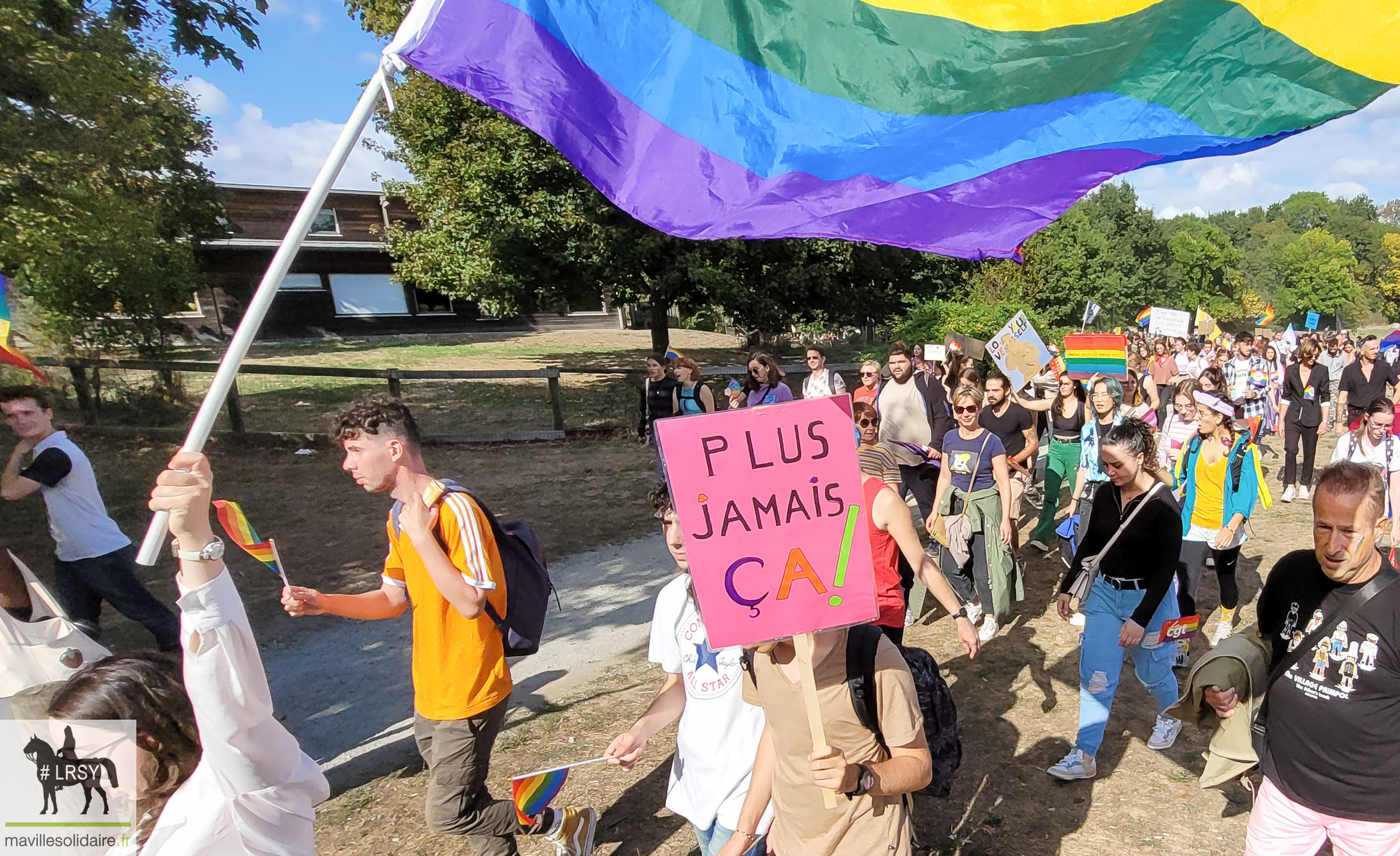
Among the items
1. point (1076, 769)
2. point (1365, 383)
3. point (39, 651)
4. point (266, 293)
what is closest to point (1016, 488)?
point (1076, 769)

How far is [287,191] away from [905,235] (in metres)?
31.8

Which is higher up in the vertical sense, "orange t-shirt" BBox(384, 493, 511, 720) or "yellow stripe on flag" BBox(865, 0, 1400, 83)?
"yellow stripe on flag" BBox(865, 0, 1400, 83)

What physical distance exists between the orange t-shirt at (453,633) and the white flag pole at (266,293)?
3.16 feet

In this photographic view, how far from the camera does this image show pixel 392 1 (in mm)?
15250

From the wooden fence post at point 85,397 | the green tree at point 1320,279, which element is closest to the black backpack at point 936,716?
the wooden fence post at point 85,397

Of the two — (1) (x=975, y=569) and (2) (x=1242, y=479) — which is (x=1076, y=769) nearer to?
(1) (x=975, y=569)

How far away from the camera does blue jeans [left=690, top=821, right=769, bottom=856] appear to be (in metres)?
2.64

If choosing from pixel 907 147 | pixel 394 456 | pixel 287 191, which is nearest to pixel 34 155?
pixel 394 456

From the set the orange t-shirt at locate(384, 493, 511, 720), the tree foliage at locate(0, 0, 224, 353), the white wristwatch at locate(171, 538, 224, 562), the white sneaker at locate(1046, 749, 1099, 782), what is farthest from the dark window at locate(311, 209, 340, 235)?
the white wristwatch at locate(171, 538, 224, 562)

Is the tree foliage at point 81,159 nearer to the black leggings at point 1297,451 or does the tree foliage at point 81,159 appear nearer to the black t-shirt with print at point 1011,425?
the black t-shirt with print at point 1011,425

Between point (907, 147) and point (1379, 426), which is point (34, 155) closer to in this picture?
point (907, 147)

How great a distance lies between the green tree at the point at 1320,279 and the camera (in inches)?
2682

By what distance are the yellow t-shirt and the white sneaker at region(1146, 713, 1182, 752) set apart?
1.73 m

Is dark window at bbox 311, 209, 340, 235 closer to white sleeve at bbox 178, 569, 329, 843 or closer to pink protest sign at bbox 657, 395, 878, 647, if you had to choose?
white sleeve at bbox 178, 569, 329, 843
